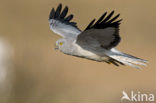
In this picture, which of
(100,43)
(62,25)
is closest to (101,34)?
(100,43)

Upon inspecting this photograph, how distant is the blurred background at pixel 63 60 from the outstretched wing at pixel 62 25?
78 cm

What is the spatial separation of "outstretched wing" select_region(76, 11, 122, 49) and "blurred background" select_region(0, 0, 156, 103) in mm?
1552

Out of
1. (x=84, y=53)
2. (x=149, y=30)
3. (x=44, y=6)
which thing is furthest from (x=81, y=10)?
(x=84, y=53)

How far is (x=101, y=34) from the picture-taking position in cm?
884

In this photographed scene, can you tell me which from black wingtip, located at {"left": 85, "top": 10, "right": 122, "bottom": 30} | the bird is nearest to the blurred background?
the bird

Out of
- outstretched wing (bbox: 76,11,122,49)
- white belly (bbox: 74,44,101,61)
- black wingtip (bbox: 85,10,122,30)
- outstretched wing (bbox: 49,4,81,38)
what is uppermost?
outstretched wing (bbox: 49,4,81,38)

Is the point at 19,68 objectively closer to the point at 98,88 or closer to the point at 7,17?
the point at 98,88

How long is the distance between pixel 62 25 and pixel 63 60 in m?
3.95

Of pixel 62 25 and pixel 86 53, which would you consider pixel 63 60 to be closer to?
pixel 62 25

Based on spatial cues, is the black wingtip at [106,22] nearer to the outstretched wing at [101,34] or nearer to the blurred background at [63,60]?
the outstretched wing at [101,34]

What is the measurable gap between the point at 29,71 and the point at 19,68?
0.26m

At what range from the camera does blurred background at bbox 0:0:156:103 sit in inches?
420

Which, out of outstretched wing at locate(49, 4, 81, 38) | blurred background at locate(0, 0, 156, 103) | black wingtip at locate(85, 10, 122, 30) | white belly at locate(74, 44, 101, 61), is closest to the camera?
black wingtip at locate(85, 10, 122, 30)

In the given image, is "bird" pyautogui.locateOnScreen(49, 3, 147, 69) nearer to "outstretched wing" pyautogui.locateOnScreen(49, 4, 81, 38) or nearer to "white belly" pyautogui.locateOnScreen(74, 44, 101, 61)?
"white belly" pyautogui.locateOnScreen(74, 44, 101, 61)
